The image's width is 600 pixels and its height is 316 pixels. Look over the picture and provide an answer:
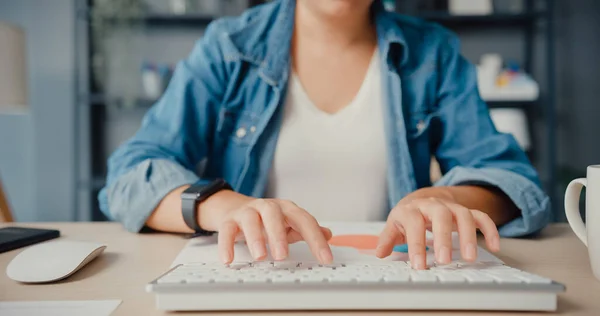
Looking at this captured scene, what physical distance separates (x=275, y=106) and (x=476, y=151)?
0.34 m

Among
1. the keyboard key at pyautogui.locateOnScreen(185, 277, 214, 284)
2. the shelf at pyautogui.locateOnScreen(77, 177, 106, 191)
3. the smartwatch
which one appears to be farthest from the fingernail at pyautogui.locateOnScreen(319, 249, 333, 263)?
the shelf at pyautogui.locateOnScreen(77, 177, 106, 191)

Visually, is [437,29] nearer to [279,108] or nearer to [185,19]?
[279,108]

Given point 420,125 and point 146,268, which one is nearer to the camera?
point 146,268

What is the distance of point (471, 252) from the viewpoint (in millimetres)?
453

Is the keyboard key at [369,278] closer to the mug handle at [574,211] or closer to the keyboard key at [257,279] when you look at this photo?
the keyboard key at [257,279]

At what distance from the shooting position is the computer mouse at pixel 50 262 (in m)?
0.47

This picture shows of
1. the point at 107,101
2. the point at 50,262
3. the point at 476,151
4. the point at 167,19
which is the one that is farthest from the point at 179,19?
the point at 50,262

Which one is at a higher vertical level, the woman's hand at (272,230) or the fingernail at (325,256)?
the woman's hand at (272,230)

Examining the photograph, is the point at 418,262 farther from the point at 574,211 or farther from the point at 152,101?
the point at 152,101

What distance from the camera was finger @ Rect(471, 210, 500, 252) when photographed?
1.61 ft

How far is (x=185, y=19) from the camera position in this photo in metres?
2.81

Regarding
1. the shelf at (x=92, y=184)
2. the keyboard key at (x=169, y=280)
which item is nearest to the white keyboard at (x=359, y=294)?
the keyboard key at (x=169, y=280)

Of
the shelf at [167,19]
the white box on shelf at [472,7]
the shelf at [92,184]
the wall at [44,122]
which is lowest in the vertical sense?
the shelf at [92,184]

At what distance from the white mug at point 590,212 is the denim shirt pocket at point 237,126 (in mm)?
544
